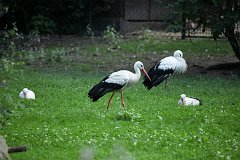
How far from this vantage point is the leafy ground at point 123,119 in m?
7.33

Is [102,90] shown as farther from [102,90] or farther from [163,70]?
[163,70]

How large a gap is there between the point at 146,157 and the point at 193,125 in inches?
68.2

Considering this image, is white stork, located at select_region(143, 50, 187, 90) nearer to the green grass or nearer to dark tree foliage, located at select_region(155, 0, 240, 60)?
the green grass

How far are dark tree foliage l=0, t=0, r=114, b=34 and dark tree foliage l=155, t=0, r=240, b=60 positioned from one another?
7.87 metres

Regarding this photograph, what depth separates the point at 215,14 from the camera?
1359 centimetres

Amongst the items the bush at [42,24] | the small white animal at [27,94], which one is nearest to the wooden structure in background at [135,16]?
the bush at [42,24]

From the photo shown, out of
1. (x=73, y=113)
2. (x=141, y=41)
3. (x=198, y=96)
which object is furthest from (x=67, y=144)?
(x=141, y=41)

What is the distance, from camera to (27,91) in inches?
421

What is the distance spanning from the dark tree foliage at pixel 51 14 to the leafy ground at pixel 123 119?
661cm

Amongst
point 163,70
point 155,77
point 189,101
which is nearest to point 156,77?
point 155,77

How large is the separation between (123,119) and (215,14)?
18.2 ft

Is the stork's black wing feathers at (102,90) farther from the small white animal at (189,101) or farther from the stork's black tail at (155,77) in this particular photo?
the stork's black tail at (155,77)

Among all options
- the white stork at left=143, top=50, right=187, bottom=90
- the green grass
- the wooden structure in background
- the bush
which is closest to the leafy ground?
the green grass

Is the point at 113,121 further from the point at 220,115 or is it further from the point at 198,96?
the point at 198,96
